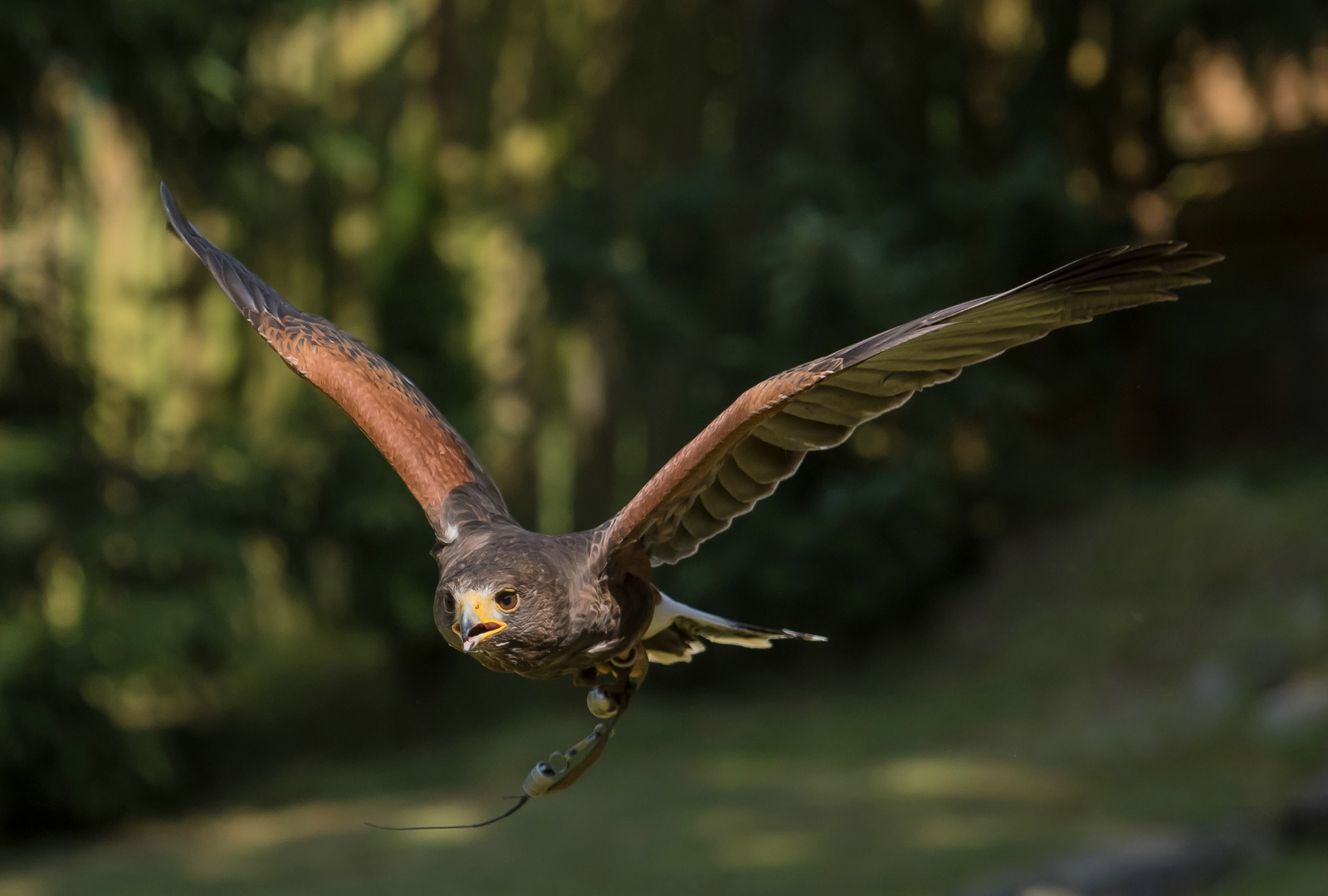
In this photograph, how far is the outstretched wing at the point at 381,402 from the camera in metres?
2.47

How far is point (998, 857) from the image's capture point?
6891 mm

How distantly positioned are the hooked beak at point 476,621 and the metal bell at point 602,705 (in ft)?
1.13

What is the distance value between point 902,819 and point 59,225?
6585 millimetres

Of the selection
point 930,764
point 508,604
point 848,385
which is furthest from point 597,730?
point 930,764

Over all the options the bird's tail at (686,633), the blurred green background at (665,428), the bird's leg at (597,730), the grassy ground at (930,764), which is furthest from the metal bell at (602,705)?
the blurred green background at (665,428)

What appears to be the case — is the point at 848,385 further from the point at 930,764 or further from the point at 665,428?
the point at 665,428

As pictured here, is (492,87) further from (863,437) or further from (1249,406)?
(1249,406)

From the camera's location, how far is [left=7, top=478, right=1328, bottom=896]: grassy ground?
24.0 ft

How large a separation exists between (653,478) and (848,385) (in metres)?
0.48

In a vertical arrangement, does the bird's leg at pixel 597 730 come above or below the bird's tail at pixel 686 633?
below

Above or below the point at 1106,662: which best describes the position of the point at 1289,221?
above

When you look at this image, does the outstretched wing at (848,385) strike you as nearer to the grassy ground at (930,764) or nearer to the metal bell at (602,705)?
the metal bell at (602,705)

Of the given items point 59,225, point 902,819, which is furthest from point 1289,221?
point 59,225

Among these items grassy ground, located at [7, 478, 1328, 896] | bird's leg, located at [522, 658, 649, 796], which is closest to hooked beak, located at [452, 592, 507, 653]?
bird's leg, located at [522, 658, 649, 796]
